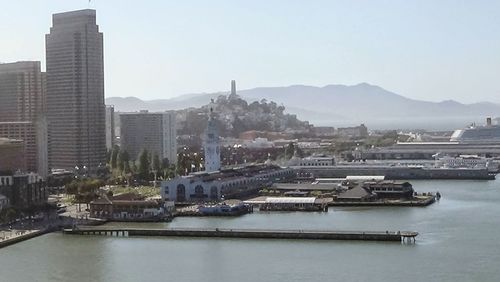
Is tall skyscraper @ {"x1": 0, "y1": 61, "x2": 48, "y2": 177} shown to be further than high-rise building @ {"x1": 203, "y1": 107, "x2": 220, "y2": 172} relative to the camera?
Yes

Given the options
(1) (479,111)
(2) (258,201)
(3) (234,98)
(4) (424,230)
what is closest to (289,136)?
(3) (234,98)

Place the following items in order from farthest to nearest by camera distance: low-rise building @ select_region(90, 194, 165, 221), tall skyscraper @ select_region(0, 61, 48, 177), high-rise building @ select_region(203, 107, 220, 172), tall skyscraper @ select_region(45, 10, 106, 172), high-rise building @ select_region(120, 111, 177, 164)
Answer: high-rise building @ select_region(120, 111, 177, 164) < tall skyscraper @ select_region(0, 61, 48, 177) < tall skyscraper @ select_region(45, 10, 106, 172) < high-rise building @ select_region(203, 107, 220, 172) < low-rise building @ select_region(90, 194, 165, 221)

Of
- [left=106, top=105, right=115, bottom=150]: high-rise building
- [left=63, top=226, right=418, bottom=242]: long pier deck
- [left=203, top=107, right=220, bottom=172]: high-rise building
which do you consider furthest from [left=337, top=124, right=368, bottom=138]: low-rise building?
[left=63, top=226, right=418, bottom=242]: long pier deck

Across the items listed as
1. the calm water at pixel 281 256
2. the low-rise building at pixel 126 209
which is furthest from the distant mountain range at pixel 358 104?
the calm water at pixel 281 256

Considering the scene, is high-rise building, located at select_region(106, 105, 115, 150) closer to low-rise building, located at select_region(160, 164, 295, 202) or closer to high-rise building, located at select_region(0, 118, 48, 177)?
high-rise building, located at select_region(0, 118, 48, 177)

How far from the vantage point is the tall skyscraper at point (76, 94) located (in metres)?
25.3

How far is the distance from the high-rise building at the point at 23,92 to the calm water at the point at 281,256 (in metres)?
15.1

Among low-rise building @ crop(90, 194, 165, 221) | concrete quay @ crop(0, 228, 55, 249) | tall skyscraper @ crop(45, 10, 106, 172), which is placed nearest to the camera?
concrete quay @ crop(0, 228, 55, 249)

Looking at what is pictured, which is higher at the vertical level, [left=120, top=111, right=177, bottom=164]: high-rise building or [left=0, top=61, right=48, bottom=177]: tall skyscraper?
[left=0, top=61, right=48, bottom=177]: tall skyscraper

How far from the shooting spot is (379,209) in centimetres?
1605

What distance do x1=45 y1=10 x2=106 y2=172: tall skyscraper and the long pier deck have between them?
11.7 metres

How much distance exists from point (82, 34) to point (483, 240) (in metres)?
17.3

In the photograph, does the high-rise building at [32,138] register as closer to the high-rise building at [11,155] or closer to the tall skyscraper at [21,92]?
the high-rise building at [11,155]

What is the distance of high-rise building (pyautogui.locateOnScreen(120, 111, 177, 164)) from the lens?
30.2 metres
